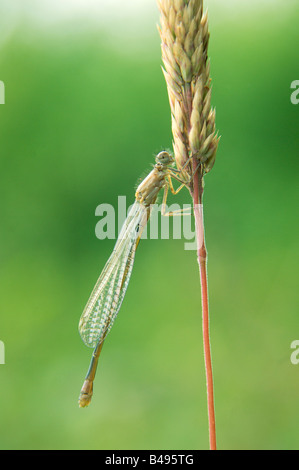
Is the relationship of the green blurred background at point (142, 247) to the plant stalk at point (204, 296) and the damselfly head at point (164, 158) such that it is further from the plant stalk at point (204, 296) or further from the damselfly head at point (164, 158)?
the plant stalk at point (204, 296)

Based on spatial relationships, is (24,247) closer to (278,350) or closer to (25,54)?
(25,54)

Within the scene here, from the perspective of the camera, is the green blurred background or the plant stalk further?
the green blurred background

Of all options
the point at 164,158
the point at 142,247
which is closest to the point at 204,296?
the point at 164,158

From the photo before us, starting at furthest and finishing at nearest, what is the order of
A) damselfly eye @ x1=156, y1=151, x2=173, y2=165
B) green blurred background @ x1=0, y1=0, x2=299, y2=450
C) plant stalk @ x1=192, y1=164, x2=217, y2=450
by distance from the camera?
green blurred background @ x1=0, y1=0, x2=299, y2=450, damselfly eye @ x1=156, y1=151, x2=173, y2=165, plant stalk @ x1=192, y1=164, x2=217, y2=450

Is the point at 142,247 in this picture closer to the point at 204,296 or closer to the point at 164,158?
the point at 164,158

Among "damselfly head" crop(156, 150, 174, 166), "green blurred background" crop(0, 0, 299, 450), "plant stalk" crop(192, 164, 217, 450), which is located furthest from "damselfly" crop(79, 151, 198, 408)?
"green blurred background" crop(0, 0, 299, 450)

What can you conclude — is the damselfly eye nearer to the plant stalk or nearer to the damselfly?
the damselfly

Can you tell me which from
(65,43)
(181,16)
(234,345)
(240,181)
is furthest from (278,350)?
(65,43)
